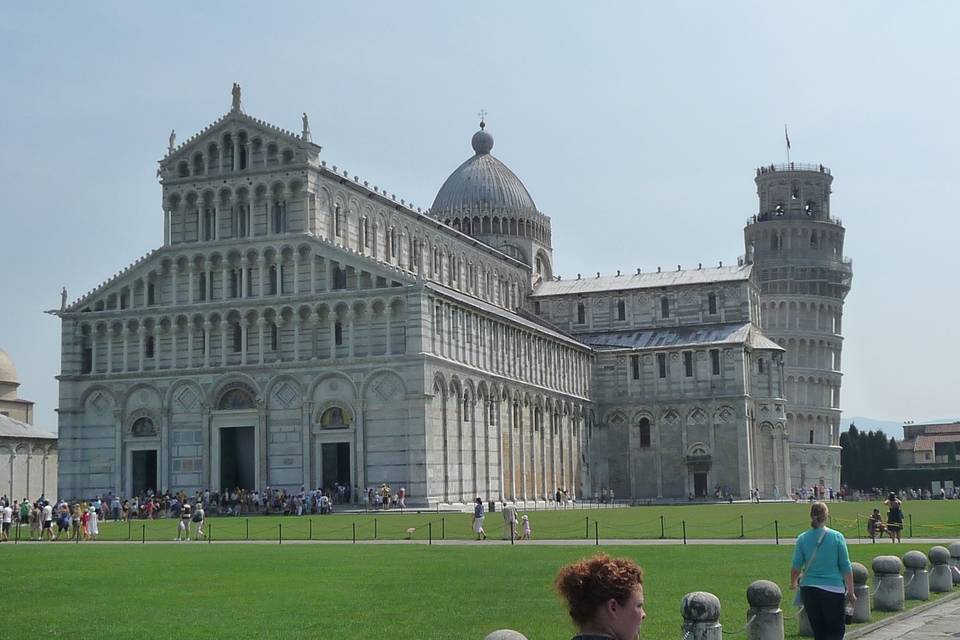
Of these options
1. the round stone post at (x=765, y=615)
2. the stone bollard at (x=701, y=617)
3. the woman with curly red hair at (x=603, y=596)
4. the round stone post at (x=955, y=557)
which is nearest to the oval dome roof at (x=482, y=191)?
the round stone post at (x=955, y=557)

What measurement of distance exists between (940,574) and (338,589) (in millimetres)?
11069

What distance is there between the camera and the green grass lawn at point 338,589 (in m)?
19.4

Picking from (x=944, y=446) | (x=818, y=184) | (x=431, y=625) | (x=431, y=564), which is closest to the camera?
(x=431, y=625)

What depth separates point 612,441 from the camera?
318 feet

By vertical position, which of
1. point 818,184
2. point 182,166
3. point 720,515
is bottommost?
point 720,515

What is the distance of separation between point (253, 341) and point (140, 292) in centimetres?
761

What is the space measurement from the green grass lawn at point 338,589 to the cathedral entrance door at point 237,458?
3322cm

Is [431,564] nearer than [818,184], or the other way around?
[431,564]

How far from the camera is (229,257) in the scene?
7269cm

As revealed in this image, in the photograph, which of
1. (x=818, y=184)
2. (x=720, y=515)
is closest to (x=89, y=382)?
(x=720, y=515)

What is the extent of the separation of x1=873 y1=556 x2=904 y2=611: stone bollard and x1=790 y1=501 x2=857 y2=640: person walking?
6.75 metres

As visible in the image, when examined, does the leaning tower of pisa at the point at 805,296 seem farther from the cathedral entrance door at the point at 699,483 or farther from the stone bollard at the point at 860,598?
the stone bollard at the point at 860,598

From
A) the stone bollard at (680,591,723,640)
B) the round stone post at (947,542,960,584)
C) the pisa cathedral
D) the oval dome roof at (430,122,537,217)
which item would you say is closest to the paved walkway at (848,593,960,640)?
the round stone post at (947,542,960,584)

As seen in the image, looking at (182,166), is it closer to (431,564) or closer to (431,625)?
(431,564)
